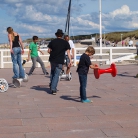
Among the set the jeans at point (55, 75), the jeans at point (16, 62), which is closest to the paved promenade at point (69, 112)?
the jeans at point (55, 75)

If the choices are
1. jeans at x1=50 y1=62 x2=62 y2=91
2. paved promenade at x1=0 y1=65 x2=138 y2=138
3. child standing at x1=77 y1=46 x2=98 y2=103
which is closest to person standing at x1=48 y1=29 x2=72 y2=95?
jeans at x1=50 y1=62 x2=62 y2=91

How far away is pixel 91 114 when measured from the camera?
7734mm

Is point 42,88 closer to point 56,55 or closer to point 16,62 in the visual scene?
point 16,62

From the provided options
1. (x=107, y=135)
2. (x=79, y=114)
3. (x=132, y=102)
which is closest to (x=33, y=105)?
(x=79, y=114)

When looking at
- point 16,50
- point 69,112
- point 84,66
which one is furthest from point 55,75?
point 69,112

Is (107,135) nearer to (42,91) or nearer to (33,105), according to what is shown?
(33,105)

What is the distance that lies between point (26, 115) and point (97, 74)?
236cm

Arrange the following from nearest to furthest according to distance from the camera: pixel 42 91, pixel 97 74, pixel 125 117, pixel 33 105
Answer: pixel 125 117 < pixel 33 105 < pixel 97 74 < pixel 42 91

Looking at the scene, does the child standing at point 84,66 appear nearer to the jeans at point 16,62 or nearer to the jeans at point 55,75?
the jeans at point 55,75

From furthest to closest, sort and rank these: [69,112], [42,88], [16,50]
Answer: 1. [16,50]
2. [42,88]
3. [69,112]

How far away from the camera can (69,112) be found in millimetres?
7957

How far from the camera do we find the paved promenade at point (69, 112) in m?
6.29

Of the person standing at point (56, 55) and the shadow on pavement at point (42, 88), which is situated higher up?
the person standing at point (56, 55)

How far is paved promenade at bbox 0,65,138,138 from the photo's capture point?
6.29m
